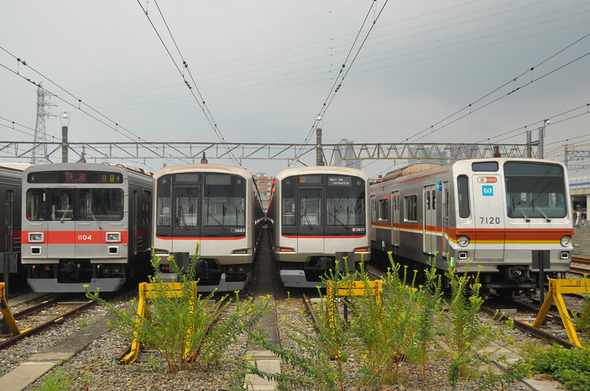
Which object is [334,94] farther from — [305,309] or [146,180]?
[305,309]

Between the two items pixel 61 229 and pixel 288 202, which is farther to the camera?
pixel 288 202

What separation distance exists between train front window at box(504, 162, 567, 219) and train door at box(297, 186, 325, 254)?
3.97m

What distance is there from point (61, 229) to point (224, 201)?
144 inches

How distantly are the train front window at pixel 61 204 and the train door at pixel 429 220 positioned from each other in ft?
26.6

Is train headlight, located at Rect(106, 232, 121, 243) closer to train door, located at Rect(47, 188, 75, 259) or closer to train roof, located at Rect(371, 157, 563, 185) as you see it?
train door, located at Rect(47, 188, 75, 259)

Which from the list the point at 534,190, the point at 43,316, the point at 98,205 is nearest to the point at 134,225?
the point at 98,205

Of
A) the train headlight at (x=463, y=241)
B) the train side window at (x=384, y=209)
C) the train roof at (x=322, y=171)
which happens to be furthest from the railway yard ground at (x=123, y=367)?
the train side window at (x=384, y=209)

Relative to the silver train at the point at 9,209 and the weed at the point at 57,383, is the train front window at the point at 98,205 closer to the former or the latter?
the silver train at the point at 9,209

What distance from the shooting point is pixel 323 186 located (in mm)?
11352

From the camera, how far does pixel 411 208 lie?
42.8ft

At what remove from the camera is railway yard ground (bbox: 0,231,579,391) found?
5340 mm

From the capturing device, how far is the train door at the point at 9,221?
40.3ft

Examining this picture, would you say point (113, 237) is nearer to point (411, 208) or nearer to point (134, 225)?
point (134, 225)

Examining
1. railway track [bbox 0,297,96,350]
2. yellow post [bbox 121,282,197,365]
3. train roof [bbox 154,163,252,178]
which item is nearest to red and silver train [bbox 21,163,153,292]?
railway track [bbox 0,297,96,350]
